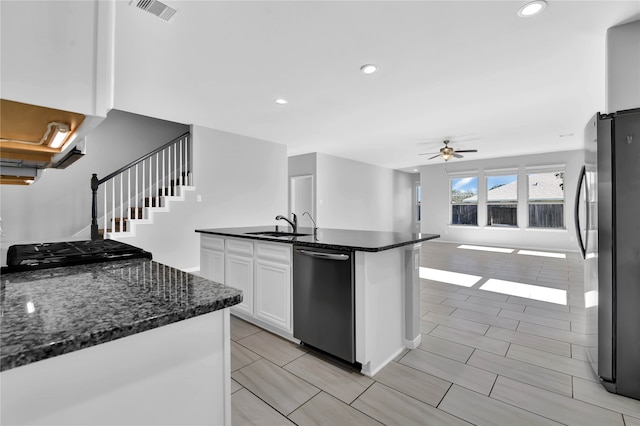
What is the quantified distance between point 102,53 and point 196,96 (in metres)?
3.57

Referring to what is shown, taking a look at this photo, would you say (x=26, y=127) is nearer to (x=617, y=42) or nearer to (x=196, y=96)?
(x=196, y=96)

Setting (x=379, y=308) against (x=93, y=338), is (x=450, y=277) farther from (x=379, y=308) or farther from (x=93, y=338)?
(x=93, y=338)

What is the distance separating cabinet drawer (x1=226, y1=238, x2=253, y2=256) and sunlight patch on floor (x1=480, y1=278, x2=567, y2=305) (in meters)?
3.21

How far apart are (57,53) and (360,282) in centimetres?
175

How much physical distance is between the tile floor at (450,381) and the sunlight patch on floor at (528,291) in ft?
1.67

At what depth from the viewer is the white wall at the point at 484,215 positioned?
24.0ft

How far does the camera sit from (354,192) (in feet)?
29.0

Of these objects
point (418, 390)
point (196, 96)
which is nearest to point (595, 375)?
point (418, 390)

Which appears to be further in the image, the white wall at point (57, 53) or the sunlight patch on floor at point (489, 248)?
the sunlight patch on floor at point (489, 248)

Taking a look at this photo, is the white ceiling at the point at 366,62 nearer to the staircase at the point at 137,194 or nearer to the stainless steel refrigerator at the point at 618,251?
the staircase at the point at 137,194

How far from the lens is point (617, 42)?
2.32m

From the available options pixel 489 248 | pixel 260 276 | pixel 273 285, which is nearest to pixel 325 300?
pixel 273 285

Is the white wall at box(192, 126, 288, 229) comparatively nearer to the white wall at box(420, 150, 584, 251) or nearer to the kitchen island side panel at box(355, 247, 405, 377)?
the kitchen island side panel at box(355, 247, 405, 377)

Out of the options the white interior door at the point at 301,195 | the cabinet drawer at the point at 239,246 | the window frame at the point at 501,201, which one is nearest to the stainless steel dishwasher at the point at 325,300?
the cabinet drawer at the point at 239,246
